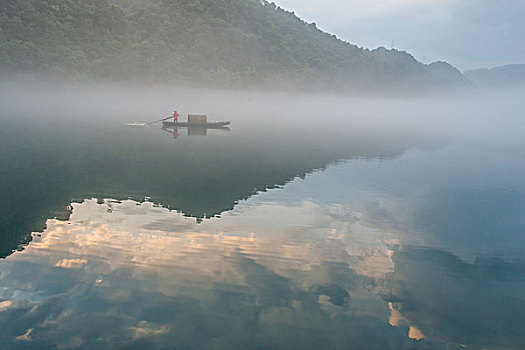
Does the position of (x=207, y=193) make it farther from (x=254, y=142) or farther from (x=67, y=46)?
(x=67, y=46)

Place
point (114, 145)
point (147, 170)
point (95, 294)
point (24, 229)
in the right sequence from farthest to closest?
point (114, 145)
point (147, 170)
point (24, 229)
point (95, 294)

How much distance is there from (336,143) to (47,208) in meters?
45.4

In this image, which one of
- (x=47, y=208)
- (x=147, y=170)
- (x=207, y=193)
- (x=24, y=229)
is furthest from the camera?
(x=147, y=170)

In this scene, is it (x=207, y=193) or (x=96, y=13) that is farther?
(x=96, y=13)

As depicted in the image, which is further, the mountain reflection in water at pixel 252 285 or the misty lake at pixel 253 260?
the misty lake at pixel 253 260

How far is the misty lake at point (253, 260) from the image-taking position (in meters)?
10.5

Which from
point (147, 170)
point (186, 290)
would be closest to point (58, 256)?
point (186, 290)

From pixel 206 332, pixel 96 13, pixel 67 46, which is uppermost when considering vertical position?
pixel 96 13

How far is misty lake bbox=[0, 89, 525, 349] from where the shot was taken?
10.5 metres

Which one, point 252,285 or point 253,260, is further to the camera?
point 253,260

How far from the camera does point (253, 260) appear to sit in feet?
48.3

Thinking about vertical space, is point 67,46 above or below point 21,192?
above

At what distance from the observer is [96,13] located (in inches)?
6816

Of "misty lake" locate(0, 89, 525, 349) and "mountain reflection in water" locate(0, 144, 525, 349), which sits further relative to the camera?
"misty lake" locate(0, 89, 525, 349)
